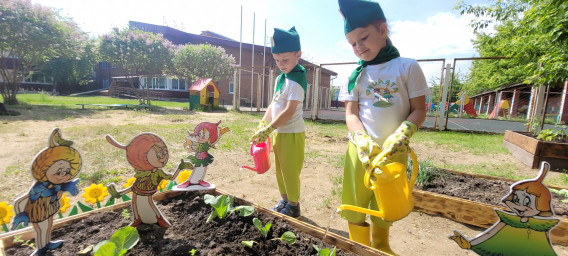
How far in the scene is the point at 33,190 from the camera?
1214 mm

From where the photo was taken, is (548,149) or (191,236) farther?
(548,149)

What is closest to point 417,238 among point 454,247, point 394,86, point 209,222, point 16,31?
point 454,247

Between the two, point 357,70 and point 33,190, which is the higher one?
point 357,70

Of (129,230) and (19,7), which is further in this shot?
(19,7)


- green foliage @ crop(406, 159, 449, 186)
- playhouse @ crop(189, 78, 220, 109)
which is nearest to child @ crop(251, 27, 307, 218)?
green foliage @ crop(406, 159, 449, 186)

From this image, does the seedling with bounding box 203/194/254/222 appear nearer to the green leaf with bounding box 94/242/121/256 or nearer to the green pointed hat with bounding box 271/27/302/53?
the green leaf with bounding box 94/242/121/256

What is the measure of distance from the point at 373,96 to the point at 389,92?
9cm

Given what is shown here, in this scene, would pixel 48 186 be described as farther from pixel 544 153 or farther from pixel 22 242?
pixel 544 153

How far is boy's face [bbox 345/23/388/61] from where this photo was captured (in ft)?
4.62

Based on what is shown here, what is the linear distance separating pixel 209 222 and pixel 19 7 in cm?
1435

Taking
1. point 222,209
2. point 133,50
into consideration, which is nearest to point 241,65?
point 133,50

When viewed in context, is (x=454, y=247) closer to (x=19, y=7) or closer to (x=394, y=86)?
(x=394, y=86)

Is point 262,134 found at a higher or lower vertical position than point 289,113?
lower

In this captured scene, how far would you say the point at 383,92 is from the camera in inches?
58.0
